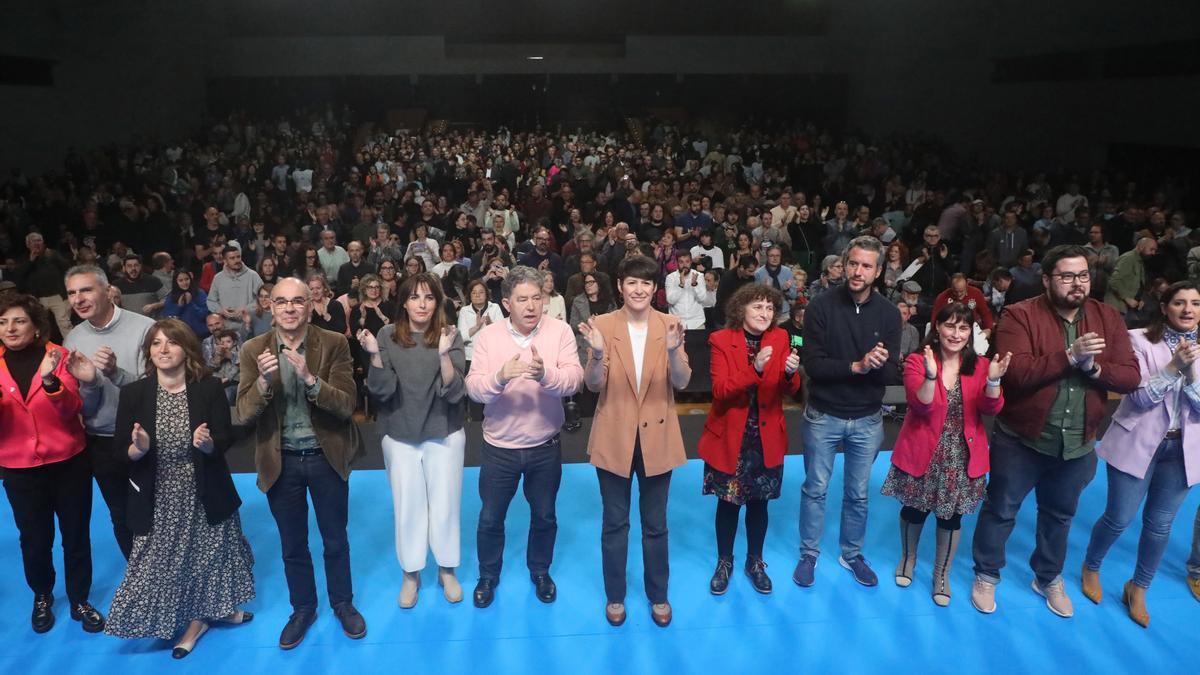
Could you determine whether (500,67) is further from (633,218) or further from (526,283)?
(526,283)

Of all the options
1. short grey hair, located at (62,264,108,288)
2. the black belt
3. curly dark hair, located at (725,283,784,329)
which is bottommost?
the black belt

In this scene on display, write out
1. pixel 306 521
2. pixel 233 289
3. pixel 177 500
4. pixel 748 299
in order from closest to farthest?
pixel 177 500, pixel 306 521, pixel 748 299, pixel 233 289

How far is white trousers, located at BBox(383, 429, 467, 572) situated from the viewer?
317 cm

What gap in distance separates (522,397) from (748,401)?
0.88 metres

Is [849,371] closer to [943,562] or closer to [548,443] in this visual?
[943,562]

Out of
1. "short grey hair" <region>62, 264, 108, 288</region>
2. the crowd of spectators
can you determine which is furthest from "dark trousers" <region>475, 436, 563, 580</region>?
the crowd of spectators

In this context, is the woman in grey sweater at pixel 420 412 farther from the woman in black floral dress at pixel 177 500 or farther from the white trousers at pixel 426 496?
the woman in black floral dress at pixel 177 500

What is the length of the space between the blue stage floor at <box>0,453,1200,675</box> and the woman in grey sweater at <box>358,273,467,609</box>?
35 centimetres

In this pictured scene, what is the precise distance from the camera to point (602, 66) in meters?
16.1

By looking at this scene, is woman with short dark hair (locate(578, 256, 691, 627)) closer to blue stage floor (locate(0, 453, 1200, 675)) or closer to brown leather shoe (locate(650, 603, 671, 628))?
brown leather shoe (locate(650, 603, 671, 628))

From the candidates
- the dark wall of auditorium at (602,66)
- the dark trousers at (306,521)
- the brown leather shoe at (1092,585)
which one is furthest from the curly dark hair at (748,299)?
the dark wall of auditorium at (602,66)

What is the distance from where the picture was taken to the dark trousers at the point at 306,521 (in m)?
2.89

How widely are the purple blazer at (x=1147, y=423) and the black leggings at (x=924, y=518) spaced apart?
0.62 metres

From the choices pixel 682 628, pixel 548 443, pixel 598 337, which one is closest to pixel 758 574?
pixel 682 628
